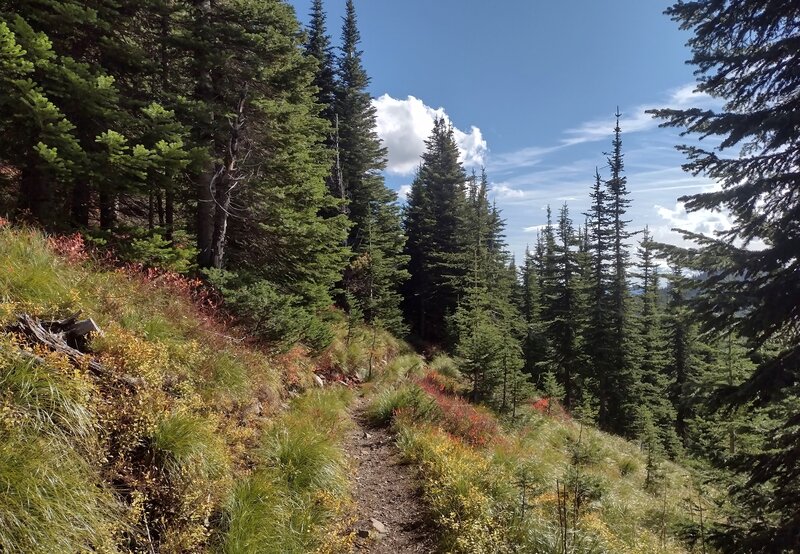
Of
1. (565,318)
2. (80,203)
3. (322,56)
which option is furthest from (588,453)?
(322,56)

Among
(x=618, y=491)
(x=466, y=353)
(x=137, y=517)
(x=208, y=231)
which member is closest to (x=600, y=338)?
(x=466, y=353)

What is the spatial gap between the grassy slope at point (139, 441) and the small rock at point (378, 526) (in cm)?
63

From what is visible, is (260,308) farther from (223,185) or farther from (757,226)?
(757,226)

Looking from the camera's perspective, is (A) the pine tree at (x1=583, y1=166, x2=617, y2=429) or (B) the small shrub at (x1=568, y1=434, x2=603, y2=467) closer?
(B) the small shrub at (x1=568, y1=434, x2=603, y2=467)

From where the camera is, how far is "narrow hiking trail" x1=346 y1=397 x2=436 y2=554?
5820mm

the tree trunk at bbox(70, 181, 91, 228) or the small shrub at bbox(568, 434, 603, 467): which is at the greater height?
the tree trunk at bbox(70, 181, 91, 228)

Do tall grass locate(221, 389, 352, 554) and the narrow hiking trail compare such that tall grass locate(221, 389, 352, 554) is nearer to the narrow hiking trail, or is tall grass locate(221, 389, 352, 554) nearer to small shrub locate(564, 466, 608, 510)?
the narrow hiking trail

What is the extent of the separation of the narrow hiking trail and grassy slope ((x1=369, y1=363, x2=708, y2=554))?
27cm

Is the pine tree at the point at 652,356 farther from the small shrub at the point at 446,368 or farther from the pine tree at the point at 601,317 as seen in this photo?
the small shrub at the point at 446,368

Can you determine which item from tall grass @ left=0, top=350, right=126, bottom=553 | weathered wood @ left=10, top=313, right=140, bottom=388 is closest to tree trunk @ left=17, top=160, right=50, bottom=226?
weathered wood @ left=10, top=313, right=140, bottom=388

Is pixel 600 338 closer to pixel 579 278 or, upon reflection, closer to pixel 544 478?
pixel 579 278

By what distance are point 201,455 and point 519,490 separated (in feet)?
17.3

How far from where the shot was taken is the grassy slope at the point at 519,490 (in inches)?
219

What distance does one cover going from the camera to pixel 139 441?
4.21 meters
